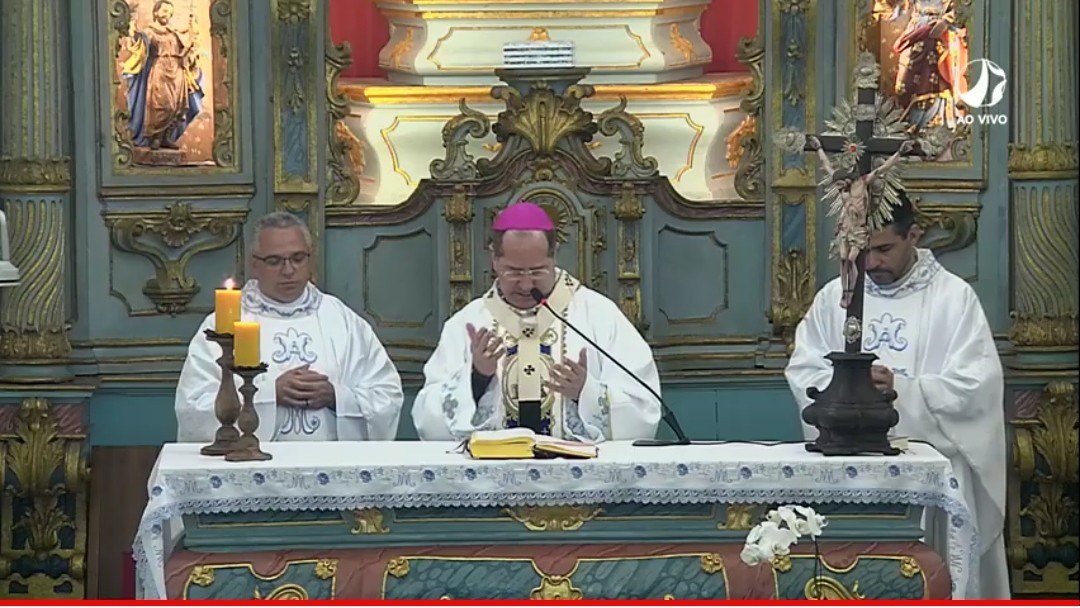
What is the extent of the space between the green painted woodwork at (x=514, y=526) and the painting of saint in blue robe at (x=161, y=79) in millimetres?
3361

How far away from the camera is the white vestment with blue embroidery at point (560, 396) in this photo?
31.8 feet

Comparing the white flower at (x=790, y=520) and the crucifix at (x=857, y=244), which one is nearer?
the white flower at (x=790, y=520)

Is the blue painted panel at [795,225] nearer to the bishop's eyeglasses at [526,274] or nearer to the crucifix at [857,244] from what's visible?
the bishop's eyeglasses at [526,274]

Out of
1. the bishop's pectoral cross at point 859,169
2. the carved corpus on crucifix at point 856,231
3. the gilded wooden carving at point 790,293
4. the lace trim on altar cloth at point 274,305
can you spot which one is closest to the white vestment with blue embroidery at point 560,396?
the lace trim on altar cloth at point 274,305

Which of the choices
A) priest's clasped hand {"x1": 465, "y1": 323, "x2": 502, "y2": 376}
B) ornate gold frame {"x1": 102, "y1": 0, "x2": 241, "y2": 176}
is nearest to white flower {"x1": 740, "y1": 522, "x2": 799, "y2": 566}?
priest's clasped hand {"x1": 465, "y1": 323, "x2": 502, "y2": 376}

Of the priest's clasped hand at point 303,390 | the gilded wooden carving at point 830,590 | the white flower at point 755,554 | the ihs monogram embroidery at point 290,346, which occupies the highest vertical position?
the ihs monogram embroidery at point 290,346

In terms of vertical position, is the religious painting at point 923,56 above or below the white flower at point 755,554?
above

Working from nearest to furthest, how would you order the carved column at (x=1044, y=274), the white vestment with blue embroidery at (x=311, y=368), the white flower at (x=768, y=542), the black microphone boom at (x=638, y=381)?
the white flower at (x=768, y=542) → the black microphone boom at (x=638, y=381) → the white vestment with blue embroidery at (x=311, y=368) → the carved column at (x=1044, y=274)

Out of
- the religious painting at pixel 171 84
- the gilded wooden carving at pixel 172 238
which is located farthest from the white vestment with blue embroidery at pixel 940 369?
the religious painting at pixel 171 84

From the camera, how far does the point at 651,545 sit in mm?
8625

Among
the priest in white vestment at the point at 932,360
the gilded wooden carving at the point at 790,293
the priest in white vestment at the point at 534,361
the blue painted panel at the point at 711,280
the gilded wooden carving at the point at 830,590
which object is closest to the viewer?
the gilded wooden carving at the point at 830,590

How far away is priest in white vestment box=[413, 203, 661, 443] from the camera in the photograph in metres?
9.69

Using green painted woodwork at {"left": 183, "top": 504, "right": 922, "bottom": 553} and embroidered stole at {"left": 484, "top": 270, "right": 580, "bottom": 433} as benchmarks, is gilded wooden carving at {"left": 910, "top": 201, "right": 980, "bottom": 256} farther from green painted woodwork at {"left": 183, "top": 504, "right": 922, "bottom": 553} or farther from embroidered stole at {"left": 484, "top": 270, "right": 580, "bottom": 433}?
green painted woodwork at {"left": 183, "top": 504, "right": 922, "bottom": 553}

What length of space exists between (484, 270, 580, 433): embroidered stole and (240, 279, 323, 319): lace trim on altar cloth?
750 mm
